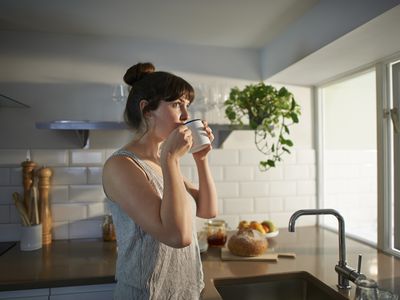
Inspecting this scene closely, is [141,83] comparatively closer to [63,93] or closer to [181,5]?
[181,5]

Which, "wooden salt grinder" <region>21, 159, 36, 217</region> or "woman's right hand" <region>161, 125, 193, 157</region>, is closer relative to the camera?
"woman's right hand" <region>161, 125, 193, 157</region>

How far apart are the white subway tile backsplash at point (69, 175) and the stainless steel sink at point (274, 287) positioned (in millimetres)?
894

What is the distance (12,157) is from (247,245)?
3.94 ft

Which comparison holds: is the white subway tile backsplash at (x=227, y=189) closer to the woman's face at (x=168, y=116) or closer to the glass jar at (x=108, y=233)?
the glass jar at (x=108, y=233)

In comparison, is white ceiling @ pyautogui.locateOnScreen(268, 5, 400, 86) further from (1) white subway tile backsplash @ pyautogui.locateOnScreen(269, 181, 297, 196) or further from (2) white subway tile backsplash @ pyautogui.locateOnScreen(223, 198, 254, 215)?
(2) white subway tile backsplash @ pyautogui.locateOnScreen(223, 198, 254, 215)

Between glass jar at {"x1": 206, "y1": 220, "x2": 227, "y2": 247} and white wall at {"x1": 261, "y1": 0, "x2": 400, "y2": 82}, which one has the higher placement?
white wall at {"x1": 261, "y1": 0, "x2": 400, "y2": 82}

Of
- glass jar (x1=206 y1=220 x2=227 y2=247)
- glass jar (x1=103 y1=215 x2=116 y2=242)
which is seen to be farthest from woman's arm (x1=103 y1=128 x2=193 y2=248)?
glass jar (x1=103 y1=215 x2=116 y2=242)

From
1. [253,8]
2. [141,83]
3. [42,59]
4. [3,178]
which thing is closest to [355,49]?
[253,8]

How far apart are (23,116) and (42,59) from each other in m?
0.30

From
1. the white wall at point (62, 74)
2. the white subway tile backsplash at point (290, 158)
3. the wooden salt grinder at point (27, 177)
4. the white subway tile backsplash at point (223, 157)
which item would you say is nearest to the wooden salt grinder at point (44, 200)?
the wooden salt grinder at point (27, 177)

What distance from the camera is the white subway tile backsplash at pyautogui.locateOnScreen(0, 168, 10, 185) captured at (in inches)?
61.4

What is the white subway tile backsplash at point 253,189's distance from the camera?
70.8 inches

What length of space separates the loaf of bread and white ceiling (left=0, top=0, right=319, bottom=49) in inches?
38.1

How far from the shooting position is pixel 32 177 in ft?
5.07
